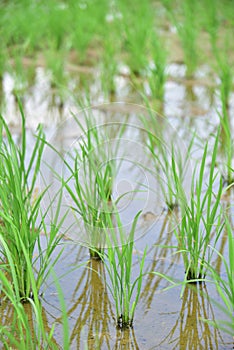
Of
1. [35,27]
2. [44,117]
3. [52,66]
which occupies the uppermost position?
[35,27]

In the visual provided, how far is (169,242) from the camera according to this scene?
2623mm

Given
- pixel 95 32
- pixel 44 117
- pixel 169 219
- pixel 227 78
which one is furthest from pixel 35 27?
pixel 169 219

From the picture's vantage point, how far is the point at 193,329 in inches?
80.5

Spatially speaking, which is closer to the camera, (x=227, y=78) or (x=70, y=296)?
(x=70, y=296)

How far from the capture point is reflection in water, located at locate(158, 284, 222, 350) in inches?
77.5

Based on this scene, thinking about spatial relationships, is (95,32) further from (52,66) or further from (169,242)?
(169,242)

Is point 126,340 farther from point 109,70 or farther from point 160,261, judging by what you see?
point 109,70

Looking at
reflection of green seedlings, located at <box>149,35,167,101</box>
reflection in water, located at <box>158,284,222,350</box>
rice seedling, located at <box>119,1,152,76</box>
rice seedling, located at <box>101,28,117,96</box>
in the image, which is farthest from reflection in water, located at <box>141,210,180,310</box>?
rice seedling, located at <box>119,1,152,76</box>

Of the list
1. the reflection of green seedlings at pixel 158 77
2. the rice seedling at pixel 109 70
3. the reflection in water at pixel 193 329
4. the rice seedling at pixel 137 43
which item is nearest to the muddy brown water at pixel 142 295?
the reflection in water at pixel 193 329

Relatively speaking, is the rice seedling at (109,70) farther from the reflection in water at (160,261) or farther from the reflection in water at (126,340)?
the reflection in water at (126,340)

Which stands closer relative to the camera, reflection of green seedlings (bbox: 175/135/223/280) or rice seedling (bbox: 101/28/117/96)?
reflection of green seedlings (bbox: 175/135/223/280)

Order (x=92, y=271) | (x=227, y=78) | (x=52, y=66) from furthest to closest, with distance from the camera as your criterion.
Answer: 1. (x=52, y=66)
2. (x=227, y=78)
3. (x=92, y=271)

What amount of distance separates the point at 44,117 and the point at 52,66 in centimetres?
68

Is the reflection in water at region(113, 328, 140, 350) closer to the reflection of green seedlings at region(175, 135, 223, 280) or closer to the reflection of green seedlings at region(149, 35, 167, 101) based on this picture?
the reflection of green seedlings at region(175, 135, 223, 280)
